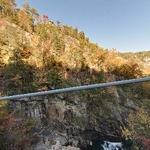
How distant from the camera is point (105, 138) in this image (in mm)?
11742

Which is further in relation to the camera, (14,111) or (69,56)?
(69,56)

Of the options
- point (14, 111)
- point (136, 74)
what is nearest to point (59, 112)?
point (14, 111)

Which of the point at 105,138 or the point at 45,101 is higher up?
the point at 45,101

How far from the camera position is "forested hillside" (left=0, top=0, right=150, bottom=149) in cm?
1095

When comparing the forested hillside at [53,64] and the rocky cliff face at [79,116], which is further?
the forested hillside at [53,64]

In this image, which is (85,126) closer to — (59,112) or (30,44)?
(59,112)

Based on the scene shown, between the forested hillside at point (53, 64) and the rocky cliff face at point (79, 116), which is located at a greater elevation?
the forested hillside at point (53, 64)

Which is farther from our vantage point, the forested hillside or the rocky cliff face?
A: the forested hillside

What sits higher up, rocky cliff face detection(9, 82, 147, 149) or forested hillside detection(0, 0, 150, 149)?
forested hillside detection(0, 0, 150, 149)

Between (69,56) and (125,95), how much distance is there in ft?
8.63

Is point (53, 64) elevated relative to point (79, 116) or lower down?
elevated

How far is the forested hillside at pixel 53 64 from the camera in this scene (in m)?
10.9

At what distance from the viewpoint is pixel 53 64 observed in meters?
12.0

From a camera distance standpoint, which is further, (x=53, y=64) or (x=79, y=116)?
(x=53, y=64)
